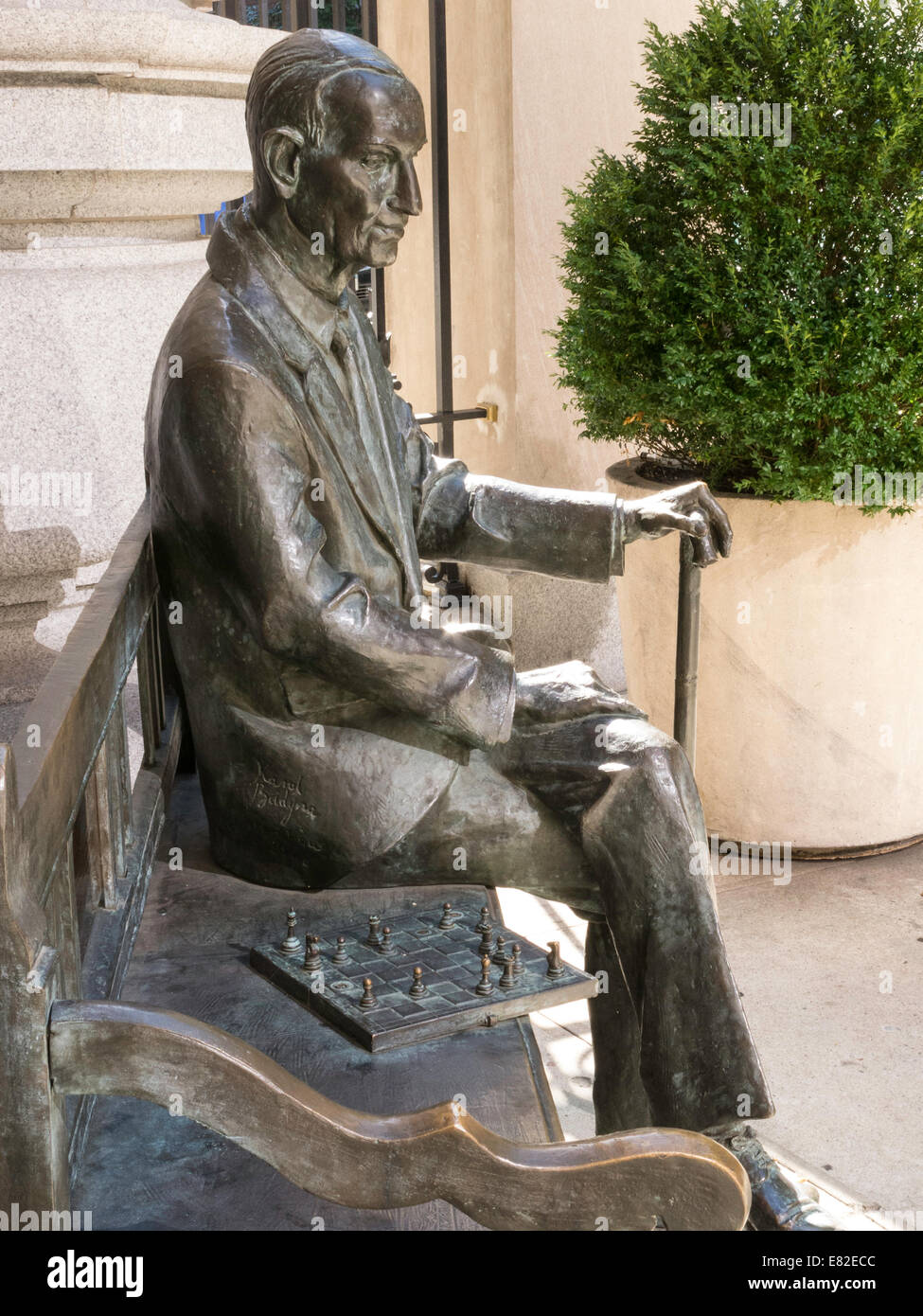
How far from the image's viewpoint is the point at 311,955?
2.22 meters

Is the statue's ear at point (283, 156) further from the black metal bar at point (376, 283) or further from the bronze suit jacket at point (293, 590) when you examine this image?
the black metal bar at point (376, 283)

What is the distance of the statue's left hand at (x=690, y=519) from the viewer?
2.64 m

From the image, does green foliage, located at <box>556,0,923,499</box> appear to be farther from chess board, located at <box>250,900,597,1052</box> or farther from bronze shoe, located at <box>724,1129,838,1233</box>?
bronze shoe, located at <box>724,1129,838,1233</box>

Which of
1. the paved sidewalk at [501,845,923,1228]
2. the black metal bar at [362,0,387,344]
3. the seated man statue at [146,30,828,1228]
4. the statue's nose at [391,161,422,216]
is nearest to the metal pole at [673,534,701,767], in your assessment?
the seated man statue at [146,30,828,1228]

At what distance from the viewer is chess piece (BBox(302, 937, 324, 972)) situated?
2.21 m

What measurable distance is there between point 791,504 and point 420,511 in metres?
1.91

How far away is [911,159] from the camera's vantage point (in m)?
4.24

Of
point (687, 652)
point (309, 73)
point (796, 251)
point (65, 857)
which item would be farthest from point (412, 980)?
point (796, 251)

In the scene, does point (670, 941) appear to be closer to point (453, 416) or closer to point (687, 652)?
point (687, 652)

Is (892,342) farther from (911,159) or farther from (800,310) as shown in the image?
(911,159)

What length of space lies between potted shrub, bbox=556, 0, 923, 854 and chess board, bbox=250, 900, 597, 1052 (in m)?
2.31

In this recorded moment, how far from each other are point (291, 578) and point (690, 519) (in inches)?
31.9

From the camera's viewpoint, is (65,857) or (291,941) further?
(291,941)
